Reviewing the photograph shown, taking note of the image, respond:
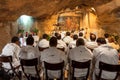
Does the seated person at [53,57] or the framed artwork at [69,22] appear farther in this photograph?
the framed artwork at [69,22]

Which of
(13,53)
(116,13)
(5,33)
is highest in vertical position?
(116,13)

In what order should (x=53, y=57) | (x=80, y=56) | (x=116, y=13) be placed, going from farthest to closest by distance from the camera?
(x=116, y=13) < (x=80, y=56) < (x=53, y=57)

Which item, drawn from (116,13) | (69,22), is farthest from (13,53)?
(69,22)

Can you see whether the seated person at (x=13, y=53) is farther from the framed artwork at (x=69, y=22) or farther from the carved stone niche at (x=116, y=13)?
the framed artwork at (x=69, y=22)

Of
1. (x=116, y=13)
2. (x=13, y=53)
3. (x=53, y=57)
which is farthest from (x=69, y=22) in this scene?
(x=53, y=57)

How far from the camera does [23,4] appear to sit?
26.6 feet

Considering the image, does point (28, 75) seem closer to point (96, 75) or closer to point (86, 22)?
point (96, 75)

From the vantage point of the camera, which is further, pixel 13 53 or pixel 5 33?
pixel 5 33

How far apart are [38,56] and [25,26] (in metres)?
7.52

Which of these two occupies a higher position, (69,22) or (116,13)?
(116,13)

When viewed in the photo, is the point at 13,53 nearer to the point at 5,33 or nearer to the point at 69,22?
the point at 5,33

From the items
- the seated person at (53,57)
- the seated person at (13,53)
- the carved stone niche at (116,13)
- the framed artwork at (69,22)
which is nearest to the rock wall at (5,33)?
the seated person at (13,53)

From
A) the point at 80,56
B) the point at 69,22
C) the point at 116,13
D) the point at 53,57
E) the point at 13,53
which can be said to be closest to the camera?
the point at 53,57

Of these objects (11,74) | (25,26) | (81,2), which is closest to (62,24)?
(25,26)
